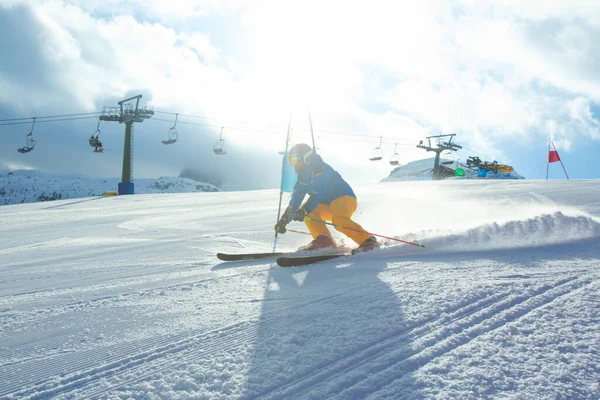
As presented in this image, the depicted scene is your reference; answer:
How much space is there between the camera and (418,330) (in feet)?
6.29

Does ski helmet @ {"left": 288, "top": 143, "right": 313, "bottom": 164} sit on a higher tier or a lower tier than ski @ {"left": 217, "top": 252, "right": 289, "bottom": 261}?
higher

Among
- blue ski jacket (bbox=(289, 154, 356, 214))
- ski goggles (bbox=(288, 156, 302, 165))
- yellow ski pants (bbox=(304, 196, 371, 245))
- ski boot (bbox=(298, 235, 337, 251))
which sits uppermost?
ski goggles (bbox=(288, 156, 302, 165))

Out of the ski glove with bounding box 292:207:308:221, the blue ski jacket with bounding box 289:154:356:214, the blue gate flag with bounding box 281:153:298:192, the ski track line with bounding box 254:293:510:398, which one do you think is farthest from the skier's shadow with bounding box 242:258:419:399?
the blue gate flag with bounding box 281:153:298:192

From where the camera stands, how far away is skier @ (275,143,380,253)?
15.9ft

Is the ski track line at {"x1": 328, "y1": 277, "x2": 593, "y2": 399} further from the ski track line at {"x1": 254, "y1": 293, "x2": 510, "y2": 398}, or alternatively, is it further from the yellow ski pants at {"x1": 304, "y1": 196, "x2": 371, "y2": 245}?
the yellow ski pants at {"x1": 304, "y1": 196, "x2": 371, "y2": 245}

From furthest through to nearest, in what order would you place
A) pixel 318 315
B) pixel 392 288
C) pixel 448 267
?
1. pixel 448 267
2. pixel 392 288
3. pixel 318 315

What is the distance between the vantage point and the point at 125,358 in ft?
5.77

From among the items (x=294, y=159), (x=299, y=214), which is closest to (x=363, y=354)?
(x=299, y=214)

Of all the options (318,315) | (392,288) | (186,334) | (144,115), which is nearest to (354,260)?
(392,288)

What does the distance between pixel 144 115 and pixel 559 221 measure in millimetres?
35345

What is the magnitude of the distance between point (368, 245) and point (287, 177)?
6.31ft

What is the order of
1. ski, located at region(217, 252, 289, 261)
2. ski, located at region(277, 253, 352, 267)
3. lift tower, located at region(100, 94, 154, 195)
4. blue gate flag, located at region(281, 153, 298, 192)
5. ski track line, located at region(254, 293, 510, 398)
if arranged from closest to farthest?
ski track line, located at region(254, 293, 510, 398) → ski, located at region(277, 253, 352, 267) → ski, located at region(217, 252, 289, 261) → blue gate flag, located at region(281, 153, 298, 192) → lift tower, located at region(100, 94, 154, 195)

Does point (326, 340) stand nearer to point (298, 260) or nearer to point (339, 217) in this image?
point (298, 260)

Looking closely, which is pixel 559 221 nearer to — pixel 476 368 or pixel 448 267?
pixel 448 267
